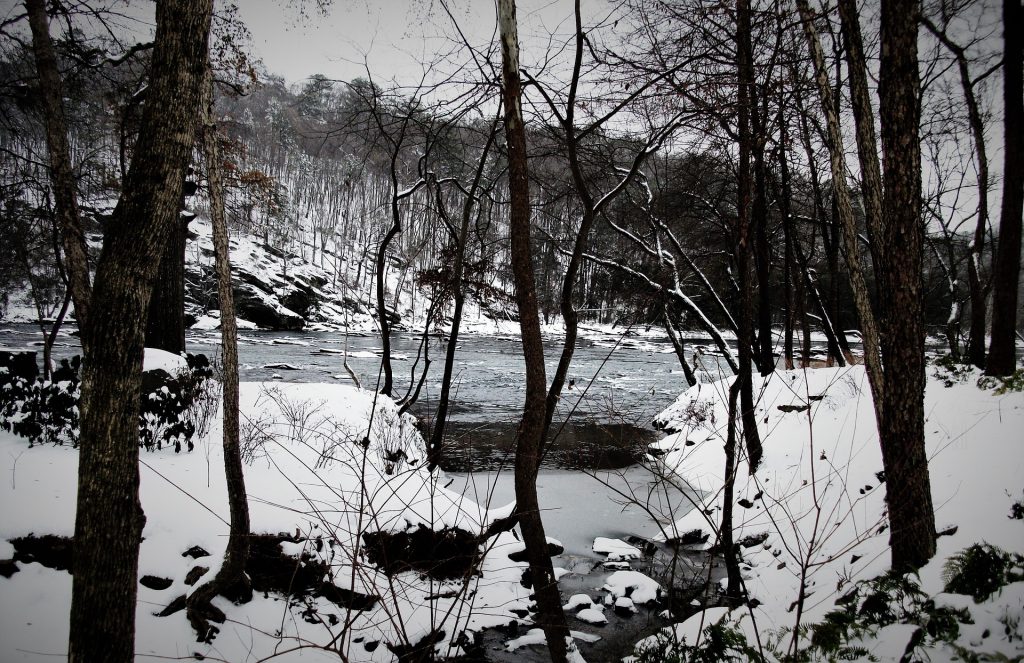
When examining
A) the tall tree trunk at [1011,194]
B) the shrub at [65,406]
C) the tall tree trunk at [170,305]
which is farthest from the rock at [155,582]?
the tall tree trunk at [1011,194]

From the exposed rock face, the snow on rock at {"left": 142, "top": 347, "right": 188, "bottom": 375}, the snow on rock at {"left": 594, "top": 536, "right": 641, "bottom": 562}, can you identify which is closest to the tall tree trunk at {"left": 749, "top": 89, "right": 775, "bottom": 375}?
the snow on rock at {"left": 594, "top": 536, "right": 641, "bottom": 562}

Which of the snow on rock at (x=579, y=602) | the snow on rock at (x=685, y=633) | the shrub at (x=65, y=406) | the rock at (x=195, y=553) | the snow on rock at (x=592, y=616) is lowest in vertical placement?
the snow on rock at (x=592, y=616)

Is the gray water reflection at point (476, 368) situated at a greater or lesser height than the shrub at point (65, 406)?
lesser

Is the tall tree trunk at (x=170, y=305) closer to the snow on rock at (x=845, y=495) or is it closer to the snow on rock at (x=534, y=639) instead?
the snow on rock at (x=534, y=639)

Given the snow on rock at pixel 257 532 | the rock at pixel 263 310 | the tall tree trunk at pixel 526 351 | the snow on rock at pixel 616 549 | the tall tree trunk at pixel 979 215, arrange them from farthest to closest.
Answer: the rock at pixel 263 310
the tall tree trunk at pixel 979 215
the snow on rock at pixel 616 549
the tall tree trunk at pixel 526 351
the snow on rock at pixel 257 532

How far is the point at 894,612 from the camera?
3.11m

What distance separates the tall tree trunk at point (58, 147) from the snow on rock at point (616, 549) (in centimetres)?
627

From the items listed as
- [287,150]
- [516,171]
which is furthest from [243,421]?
[287,150]

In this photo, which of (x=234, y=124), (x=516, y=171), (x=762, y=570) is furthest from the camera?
(x=234, y=124)

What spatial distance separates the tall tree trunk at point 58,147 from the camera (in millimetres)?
4707

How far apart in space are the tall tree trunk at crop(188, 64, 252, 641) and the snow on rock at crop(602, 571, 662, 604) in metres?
3.51

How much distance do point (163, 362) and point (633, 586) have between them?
23.1ft

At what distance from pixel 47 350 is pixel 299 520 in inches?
298

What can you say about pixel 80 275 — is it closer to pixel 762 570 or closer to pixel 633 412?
pixel 762 570
